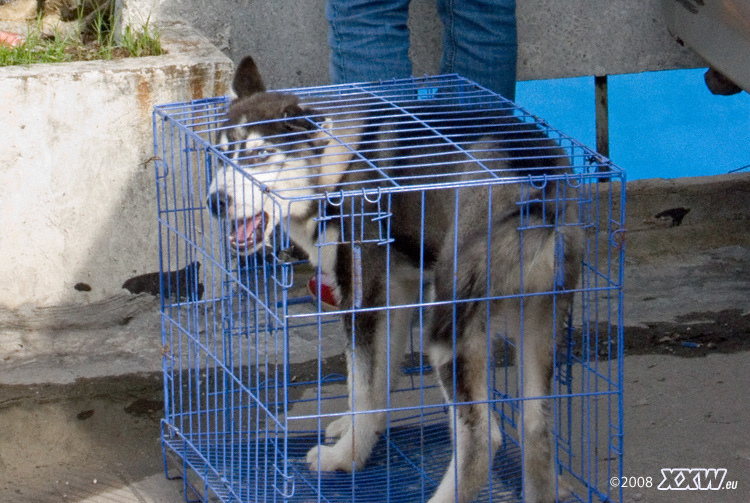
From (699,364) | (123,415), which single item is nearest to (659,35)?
(699,364)

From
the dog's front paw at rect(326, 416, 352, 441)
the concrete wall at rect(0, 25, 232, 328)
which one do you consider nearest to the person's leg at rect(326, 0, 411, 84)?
the concrete wall at rect(0, 25, 232, 328)

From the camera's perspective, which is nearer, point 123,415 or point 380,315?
point 380,315

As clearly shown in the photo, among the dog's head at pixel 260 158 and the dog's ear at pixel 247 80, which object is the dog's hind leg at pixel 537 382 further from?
the dog's ear at pixel 247 80

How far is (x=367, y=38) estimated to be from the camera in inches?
164

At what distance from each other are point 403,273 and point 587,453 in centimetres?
92

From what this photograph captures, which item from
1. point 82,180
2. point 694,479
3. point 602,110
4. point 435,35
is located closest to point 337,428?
point 694,479

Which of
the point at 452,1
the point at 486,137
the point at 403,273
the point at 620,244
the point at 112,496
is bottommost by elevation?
the point at 112,496

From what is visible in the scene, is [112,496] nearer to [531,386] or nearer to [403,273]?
[403,273]

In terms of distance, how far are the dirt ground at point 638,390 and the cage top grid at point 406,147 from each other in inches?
44.3

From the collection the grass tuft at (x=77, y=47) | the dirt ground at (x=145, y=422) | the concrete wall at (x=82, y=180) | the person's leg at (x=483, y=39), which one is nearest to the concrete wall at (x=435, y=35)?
the grass tuft at (x=77, y=47)

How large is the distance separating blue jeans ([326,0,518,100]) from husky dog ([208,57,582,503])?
86 cm

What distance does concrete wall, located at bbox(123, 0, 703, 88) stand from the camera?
494 cm

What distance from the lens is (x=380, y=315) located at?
317 centimetres

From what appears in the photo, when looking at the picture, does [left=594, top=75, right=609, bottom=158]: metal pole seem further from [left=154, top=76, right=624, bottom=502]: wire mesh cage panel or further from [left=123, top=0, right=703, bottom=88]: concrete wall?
[left=154, top=76, right=624, bottom=502]: wire mesh cage panel
